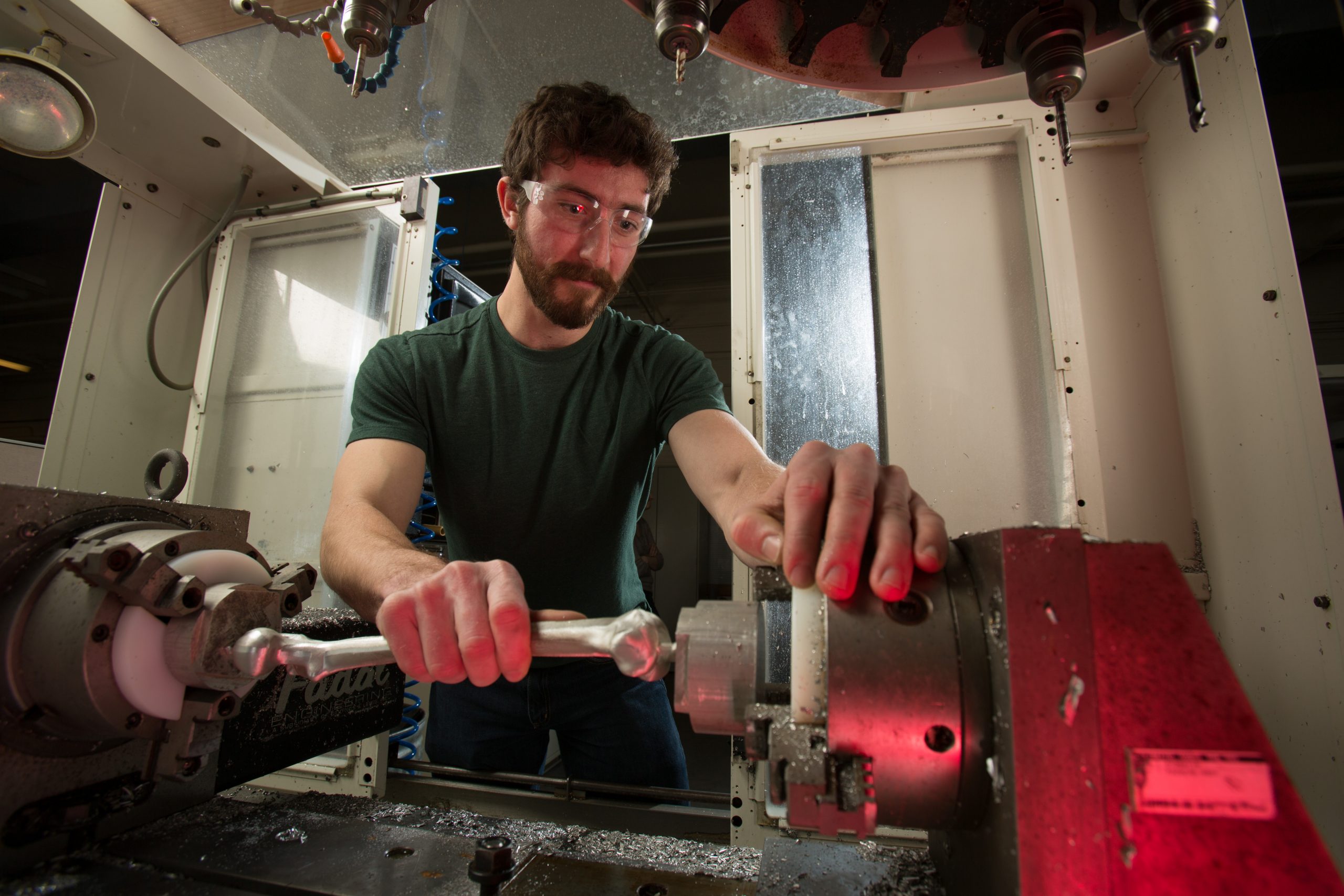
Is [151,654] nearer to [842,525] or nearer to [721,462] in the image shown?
[842,525]

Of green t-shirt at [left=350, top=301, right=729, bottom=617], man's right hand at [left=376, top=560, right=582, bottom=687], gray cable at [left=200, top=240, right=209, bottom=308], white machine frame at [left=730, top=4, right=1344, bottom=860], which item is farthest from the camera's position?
gray cable at [left=200, top=240, right=209, bottom=308]

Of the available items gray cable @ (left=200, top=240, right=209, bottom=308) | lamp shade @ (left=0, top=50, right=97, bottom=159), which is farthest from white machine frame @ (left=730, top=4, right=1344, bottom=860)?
gray cable @ (left=200, top=240, right=209, bottom=308)

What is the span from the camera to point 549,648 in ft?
1.71

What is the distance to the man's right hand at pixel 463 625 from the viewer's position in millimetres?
532

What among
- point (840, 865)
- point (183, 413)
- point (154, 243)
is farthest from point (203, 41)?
point (840, 865)

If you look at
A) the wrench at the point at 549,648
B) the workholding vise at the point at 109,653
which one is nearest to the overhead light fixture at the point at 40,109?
the workholding vise at the point at 109,653

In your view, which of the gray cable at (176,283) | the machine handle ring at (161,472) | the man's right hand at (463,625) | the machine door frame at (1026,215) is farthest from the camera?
the gray cable at (176,283)

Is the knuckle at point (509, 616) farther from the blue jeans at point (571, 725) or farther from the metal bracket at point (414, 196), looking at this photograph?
the metal bracket at point (414, 196)

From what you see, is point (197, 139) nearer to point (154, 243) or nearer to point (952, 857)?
point (154, 243)

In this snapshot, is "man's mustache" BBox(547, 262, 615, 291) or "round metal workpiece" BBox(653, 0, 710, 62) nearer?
"round metal workpiece" BBox(653, 0, 710, 62)

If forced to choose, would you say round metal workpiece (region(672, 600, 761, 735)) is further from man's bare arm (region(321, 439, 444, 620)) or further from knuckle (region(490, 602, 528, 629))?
man's bare arm (region(321, 439, 444, 620))

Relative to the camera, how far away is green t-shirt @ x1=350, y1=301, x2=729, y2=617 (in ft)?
4.23

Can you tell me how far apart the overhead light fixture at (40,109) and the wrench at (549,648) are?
1.37 m

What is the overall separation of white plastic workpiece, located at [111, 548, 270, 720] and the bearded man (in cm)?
50
